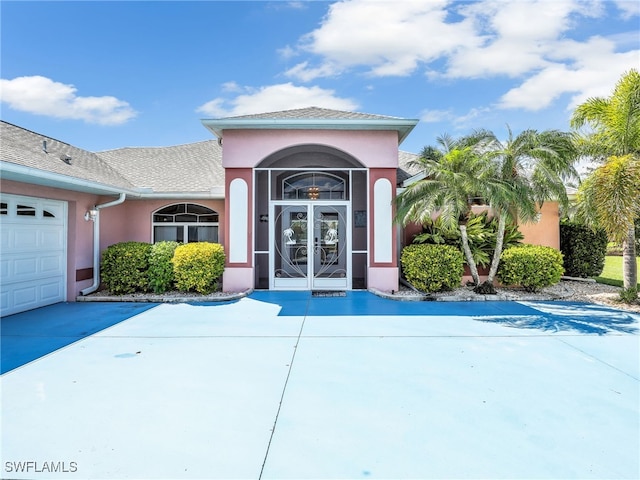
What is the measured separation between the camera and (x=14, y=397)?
179 inches

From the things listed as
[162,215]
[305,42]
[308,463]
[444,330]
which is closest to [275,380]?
[308,463]

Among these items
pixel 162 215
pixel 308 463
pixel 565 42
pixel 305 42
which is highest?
pixel 305 42

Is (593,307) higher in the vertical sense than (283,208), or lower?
lower

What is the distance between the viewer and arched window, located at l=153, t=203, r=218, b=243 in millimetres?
13609

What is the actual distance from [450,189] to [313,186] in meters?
5.12

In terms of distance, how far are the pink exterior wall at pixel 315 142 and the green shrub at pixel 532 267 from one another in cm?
507

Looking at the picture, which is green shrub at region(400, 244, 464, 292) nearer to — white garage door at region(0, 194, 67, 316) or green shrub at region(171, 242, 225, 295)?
green shrub at region(171, 242, 225, 295)

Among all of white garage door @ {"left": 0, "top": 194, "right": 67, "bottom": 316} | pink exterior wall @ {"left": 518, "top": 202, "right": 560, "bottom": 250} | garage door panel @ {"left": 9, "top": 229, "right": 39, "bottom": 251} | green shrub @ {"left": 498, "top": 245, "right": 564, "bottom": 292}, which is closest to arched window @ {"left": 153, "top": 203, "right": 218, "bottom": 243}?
white garage door @ {"left": 0, "top": 194, "right": 67, "bottom": 316}

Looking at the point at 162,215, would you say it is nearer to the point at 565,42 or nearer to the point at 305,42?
the point at 305,42

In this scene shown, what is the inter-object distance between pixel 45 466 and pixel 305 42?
47.6 ft

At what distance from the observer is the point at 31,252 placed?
952cm

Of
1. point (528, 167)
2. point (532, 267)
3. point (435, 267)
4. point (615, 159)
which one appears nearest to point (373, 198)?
point (435, 267)

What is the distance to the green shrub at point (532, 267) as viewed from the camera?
11.3 m

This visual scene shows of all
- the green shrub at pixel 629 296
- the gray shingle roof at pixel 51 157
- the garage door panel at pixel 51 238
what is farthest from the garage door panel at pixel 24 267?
the green shrub at pixel 629 296
